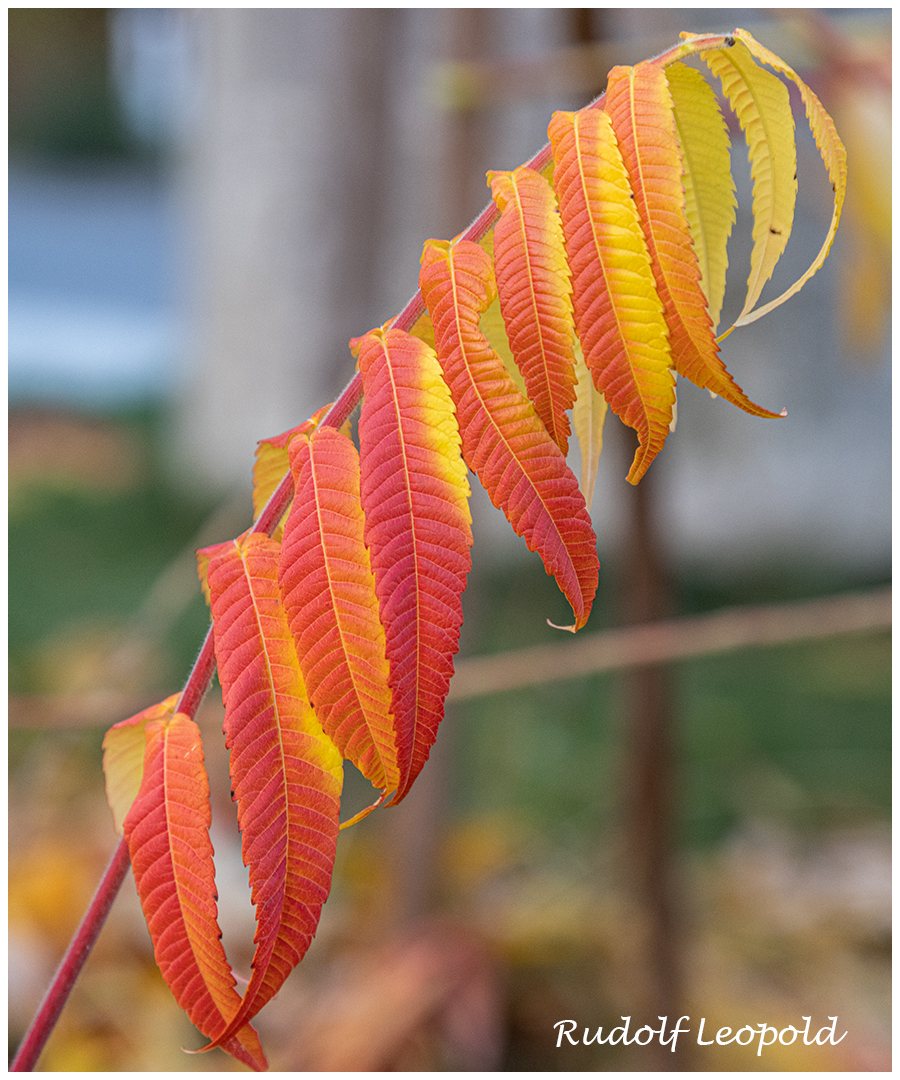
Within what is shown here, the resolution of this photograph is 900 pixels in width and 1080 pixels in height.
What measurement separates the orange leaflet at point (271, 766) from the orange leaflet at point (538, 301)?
3.2 inches

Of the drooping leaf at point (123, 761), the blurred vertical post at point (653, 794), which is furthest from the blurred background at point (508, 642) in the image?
the drooping leaf at point (123, 761)

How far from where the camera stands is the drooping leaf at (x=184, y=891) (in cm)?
24

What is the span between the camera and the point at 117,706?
2.04 feet

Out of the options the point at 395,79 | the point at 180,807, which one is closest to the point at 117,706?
the point at 180,807

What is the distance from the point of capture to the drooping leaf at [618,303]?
22 centimetres

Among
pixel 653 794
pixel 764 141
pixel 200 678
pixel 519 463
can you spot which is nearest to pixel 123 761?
pixel 200 678

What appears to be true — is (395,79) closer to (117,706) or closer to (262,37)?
(262,37)

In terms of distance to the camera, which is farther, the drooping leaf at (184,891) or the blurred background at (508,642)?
the blurred background at (508,642)

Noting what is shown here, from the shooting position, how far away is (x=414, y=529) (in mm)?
220

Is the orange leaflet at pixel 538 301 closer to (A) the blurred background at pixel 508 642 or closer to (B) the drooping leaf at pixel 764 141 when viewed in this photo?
(B) the drooping leaf at pixel 764 141

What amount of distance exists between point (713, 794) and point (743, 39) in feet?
4.62

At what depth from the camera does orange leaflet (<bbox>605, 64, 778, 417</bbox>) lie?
226 millimetres

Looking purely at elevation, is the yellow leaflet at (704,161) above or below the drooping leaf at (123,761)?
above

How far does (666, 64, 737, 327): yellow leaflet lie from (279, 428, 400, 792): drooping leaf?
0.12 meters
